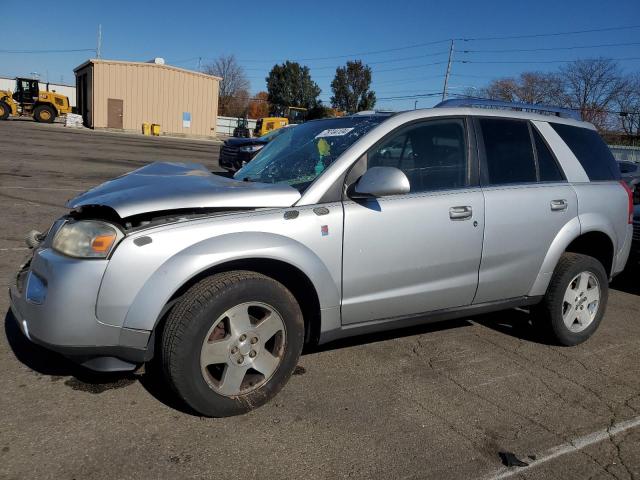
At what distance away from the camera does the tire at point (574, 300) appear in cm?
427

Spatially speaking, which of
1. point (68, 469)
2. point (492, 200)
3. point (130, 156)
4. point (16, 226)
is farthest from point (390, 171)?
point (130, 156)

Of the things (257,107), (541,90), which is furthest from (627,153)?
(257,107)

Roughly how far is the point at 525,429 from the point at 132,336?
2253 mm

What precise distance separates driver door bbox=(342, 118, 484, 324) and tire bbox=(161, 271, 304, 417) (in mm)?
470

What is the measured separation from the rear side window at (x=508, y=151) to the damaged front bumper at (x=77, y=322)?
267cm

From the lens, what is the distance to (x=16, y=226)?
730 cm

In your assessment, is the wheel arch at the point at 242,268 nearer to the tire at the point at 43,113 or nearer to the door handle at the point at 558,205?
the door handle at the point at 558,205

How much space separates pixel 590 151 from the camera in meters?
4.64

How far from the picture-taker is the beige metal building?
1735 inches

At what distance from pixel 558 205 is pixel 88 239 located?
3.29 metres

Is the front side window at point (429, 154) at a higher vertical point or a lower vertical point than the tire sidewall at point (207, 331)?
higher

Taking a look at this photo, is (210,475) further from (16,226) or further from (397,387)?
(16,226)

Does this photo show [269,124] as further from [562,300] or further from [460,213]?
[460,213]

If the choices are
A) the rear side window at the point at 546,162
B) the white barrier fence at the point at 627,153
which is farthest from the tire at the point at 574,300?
the white barrier fence at the point at 627,153
